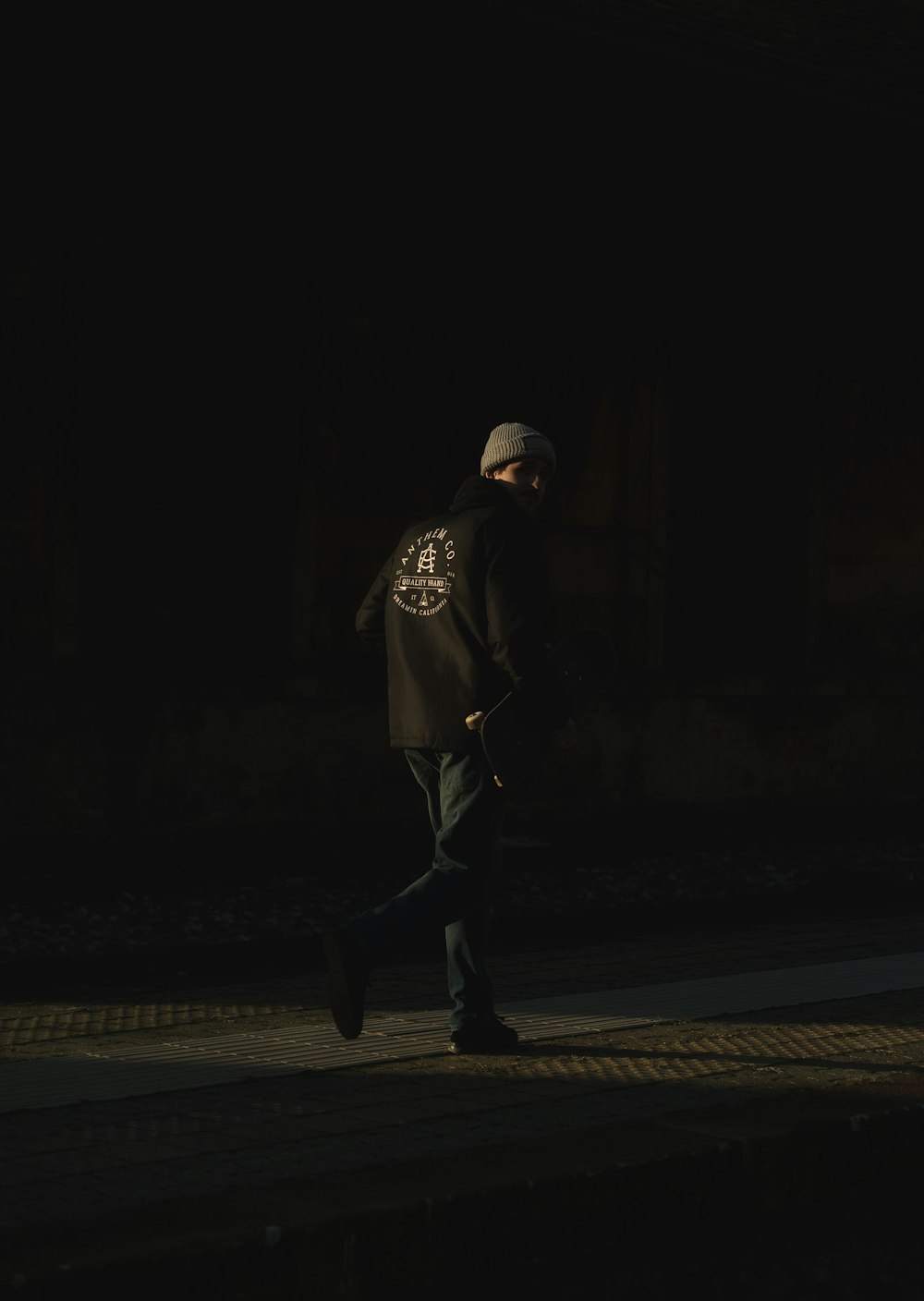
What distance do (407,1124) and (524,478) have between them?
1.94 metres

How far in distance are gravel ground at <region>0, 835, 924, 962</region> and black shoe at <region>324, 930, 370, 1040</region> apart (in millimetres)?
3062

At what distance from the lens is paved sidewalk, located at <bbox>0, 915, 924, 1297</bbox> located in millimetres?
3453

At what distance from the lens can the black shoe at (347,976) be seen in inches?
196

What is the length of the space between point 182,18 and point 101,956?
5.12 meters

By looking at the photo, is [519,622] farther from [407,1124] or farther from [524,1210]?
[524,1210]

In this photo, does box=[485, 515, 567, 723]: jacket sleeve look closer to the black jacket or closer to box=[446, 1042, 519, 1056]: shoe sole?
the black jacket

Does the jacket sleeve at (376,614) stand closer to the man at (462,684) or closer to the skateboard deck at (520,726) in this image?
the man at (462,684)

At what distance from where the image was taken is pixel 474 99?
11.3 metres

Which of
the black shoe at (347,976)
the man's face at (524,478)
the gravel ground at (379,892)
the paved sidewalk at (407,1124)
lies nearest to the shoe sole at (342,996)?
the black shoe at (347,976)

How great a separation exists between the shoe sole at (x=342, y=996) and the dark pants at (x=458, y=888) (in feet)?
0.26

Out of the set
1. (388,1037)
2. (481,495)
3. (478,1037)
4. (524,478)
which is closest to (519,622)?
(481,495)

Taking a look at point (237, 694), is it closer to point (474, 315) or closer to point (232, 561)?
point (232, 561)

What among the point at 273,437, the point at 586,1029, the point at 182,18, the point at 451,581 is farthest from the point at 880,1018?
the point at 182,18

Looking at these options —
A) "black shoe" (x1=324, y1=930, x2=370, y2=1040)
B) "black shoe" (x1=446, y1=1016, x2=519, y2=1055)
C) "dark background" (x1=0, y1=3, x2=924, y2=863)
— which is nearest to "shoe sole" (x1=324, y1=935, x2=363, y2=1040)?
"black shoe" (x1=324, y1=930, x2=370, y2=1040)
